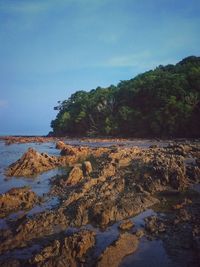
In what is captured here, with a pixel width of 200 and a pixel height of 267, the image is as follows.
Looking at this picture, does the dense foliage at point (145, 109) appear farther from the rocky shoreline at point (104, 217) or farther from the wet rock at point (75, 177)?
the wet rock at point (75, 177)

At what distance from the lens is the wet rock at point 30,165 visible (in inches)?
879

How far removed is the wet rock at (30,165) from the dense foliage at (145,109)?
1294 inches

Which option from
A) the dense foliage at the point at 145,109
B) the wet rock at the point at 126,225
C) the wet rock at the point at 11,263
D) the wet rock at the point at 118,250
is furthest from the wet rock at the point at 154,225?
the dense foliage at the point at 145,109

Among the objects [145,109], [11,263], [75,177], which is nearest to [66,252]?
[11,263]

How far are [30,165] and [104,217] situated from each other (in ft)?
42.3

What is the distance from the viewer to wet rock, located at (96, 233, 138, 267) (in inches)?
316

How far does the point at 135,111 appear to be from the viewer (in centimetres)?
6588

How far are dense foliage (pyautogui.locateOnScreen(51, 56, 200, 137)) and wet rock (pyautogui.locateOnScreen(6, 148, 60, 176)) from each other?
32.9 metres

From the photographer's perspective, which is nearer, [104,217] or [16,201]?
[104,217]

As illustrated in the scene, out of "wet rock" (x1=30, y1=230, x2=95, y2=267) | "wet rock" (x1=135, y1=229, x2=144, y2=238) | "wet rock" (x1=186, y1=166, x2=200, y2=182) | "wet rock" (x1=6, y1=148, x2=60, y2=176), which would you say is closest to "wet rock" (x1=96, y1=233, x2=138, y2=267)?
"wet rock" (x1=135, y1=229, x2=144, y2=238)

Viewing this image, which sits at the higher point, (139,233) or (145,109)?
(145,109)

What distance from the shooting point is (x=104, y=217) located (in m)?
11.1

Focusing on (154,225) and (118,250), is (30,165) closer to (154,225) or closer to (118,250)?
(154,225)

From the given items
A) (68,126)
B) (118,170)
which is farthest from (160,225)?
(68,126)
